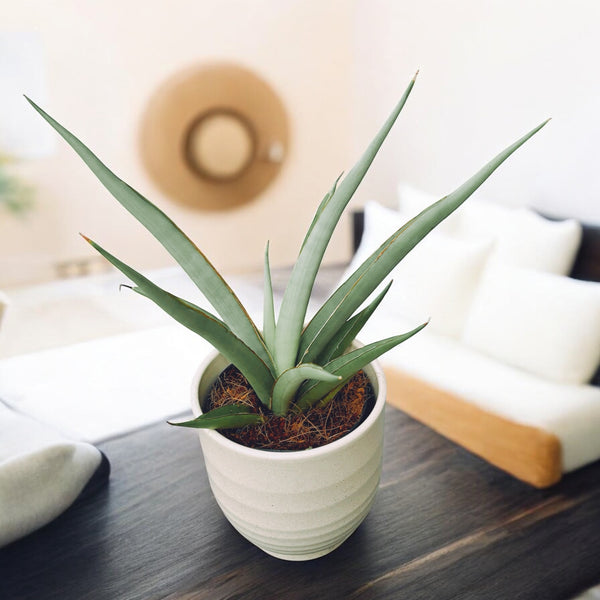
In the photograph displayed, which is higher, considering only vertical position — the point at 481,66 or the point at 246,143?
the point at 481,66

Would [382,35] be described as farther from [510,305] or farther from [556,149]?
[510,305]

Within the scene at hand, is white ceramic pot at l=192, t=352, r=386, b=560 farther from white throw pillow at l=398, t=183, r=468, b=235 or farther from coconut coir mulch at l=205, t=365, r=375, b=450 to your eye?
white throw pillow at l=398, t=183, r=468, b=235

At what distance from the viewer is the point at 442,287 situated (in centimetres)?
170

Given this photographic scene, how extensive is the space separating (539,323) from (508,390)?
21 centimetres

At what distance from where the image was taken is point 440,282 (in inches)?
66.8

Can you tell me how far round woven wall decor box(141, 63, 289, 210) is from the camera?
138 inches

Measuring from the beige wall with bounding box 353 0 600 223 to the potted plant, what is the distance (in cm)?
149

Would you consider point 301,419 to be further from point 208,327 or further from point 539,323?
point 539,323

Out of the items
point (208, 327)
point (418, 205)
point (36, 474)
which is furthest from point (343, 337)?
point (418, 205)

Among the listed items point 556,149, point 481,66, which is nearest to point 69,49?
point 481,66

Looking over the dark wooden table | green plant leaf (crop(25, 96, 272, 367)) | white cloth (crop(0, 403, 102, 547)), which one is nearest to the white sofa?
the dark wooden table

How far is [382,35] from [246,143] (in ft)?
3.75

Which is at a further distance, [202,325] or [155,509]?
[155,509]

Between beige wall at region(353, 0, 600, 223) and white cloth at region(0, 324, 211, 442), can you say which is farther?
beige wall at region(353, 0, 600, 223)
